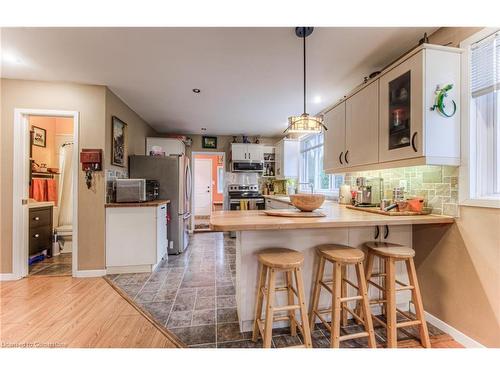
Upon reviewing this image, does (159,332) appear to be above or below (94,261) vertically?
below

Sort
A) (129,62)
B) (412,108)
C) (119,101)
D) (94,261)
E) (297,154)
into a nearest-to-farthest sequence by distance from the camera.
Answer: (412,108), (129,62), (94,261), (119,101), (297,154)

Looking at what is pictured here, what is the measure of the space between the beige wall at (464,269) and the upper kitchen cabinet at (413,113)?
36 centimetres

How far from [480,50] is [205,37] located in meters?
2.08

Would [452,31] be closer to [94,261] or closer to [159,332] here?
[159,332]

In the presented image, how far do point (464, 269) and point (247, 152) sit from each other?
422 cm

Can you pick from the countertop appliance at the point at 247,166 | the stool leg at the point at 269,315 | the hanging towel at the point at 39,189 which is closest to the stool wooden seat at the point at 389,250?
the stool leg at the point at 269,315

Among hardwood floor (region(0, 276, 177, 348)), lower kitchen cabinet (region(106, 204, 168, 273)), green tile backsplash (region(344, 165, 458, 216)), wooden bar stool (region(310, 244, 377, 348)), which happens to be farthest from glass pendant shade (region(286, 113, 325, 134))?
lower kitchen cabinet (region(106, 204, 168, 273))

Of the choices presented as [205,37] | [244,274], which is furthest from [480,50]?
[244,274]

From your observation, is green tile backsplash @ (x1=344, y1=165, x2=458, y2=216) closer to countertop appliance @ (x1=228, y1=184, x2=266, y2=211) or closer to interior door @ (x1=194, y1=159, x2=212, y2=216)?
countertop appliance @ (x1=228, y1=184, x2=266, y2=211)

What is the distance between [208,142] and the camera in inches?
214

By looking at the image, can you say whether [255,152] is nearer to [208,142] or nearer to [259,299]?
[208,142]

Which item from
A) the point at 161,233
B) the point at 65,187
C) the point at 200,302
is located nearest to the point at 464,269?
the point at 200,302

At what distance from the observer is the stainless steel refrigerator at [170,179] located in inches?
141

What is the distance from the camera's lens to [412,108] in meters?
1.61
